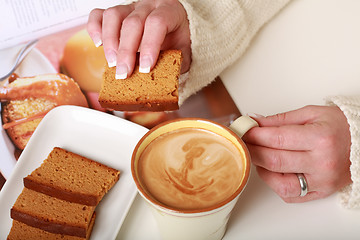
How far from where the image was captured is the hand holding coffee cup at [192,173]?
45 centimetres

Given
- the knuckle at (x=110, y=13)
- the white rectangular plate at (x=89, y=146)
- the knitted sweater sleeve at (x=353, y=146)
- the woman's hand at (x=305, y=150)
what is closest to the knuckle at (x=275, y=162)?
the woman's hand at (x=305, y=150)

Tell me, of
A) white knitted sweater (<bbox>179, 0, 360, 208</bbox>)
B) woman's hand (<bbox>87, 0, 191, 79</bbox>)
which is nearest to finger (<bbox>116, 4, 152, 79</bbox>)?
woman's hand (<bbox>87, 0, 191, 79</bbox>)

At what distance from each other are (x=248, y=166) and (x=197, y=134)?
97 millimetres

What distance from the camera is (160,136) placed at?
1.69 feet

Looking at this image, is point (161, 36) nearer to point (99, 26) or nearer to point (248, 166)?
point (99, 26)

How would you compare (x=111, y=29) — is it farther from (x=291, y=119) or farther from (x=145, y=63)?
(x=291, y=119)

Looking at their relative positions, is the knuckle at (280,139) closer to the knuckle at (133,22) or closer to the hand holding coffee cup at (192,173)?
the hand holding coffee cup at (192,173)

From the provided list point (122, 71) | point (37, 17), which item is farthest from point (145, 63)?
point (37, 17)

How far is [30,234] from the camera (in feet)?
1.82

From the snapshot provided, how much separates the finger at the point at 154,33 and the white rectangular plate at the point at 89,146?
0.15 meters

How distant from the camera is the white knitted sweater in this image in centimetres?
72

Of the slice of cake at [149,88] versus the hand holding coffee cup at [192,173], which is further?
the slice of cake at [149,88]

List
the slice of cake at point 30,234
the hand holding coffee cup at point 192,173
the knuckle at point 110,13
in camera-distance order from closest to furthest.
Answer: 1. the hand holding coffee cup at point 192,173
2. the slice of cake at point 30,234
3. the knuckle at point 110,13

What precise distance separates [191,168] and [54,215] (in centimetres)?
24
